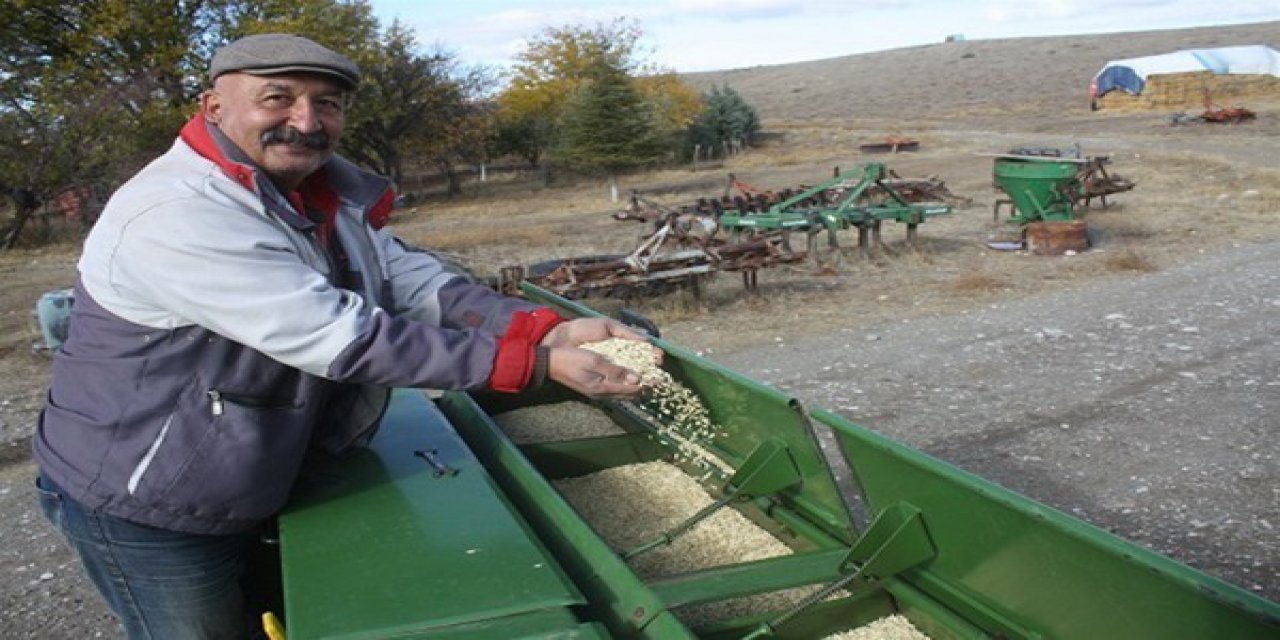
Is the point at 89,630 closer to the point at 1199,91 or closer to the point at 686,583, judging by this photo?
the point at 686,583

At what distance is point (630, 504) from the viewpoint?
375cm

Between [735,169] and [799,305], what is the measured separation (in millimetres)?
20300

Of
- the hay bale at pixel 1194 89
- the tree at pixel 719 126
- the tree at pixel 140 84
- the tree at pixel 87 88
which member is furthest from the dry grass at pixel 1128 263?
the hay bale at pixel 1194 89

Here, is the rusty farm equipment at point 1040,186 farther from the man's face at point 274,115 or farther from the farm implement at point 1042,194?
the man's face at point 274,115

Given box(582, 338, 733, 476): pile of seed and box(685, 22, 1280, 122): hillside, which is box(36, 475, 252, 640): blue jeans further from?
box(685, 22, 1280, 122): hillside

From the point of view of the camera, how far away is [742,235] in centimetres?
1347

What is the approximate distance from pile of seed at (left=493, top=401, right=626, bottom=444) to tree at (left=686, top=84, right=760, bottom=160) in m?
30.5

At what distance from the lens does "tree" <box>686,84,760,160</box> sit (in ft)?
115

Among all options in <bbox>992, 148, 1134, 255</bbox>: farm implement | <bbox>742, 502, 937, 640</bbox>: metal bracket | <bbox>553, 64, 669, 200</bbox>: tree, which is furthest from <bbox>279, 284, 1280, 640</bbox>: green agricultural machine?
<bbox>553, 64, 669, 200</bbox>: tree

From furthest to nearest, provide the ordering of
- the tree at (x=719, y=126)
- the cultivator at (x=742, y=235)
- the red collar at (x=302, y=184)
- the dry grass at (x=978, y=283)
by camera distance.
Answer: the tree at (x=719, y=126), the dry grass at (x=978, y=283), the cultivator at (x=742, y=235), the red collar at (x=302, y=184)

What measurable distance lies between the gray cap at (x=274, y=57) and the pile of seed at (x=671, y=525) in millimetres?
1754

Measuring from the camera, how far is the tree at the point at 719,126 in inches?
1375

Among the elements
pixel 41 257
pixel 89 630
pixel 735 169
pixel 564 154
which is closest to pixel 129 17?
pixel 41 257

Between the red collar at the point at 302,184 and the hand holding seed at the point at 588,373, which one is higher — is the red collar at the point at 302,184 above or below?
above
